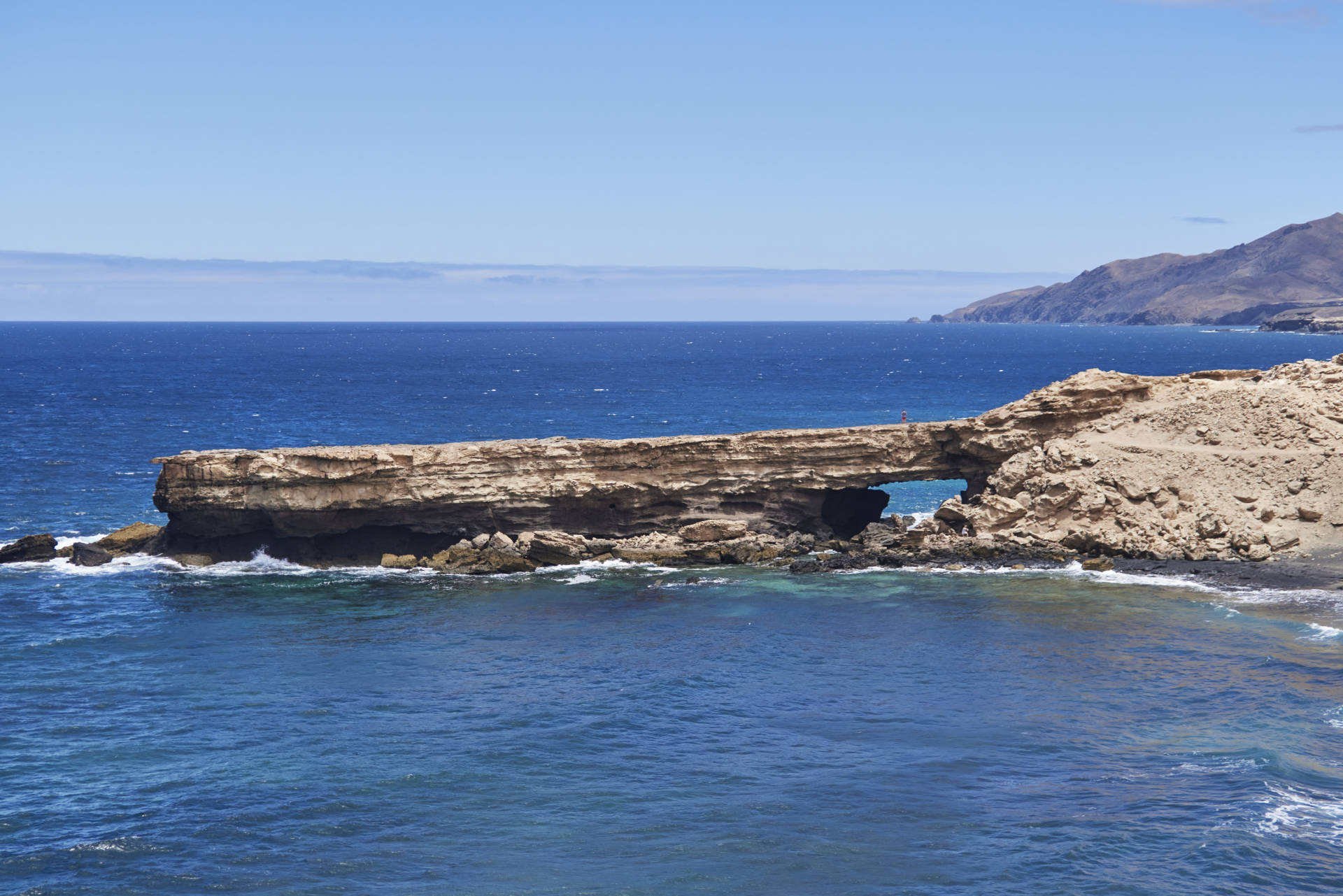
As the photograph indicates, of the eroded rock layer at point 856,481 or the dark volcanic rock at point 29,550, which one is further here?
the dark volcanic rock at point 29,550

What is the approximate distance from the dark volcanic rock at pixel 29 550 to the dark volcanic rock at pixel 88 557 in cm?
123

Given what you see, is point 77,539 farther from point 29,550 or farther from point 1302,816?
point 1302,816

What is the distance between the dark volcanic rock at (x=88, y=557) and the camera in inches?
1821

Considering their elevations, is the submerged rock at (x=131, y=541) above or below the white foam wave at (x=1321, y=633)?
below

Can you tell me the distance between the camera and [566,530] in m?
47.5

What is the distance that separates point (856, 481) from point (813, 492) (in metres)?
1.85

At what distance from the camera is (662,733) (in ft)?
92.9

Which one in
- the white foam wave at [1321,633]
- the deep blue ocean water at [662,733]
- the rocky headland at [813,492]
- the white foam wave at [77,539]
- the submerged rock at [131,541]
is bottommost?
the deep blue ocean water at [662,733]

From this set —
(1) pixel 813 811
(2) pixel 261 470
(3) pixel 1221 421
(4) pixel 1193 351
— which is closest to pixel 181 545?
(2) pixel 261 470

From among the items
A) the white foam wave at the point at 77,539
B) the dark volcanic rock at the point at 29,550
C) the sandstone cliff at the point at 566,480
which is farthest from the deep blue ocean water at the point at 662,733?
the white foam wave at the point at 77,539

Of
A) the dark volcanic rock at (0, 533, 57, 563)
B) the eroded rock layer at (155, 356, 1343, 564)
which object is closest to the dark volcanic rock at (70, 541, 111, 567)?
the dark volcanic rock at (0, 533, 57, 563)

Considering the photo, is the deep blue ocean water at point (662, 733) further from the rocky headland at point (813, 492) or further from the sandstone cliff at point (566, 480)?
the sandstone cliff at point (566, 480)

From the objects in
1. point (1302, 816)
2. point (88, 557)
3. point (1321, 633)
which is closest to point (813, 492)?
point (1321, 633)

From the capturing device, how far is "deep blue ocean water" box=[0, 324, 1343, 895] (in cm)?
2169
